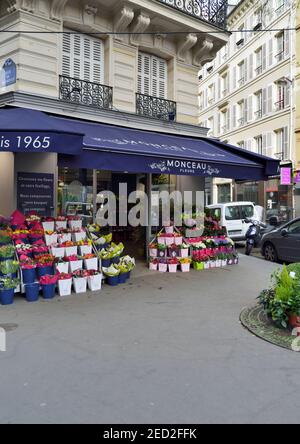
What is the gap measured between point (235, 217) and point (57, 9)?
986cm

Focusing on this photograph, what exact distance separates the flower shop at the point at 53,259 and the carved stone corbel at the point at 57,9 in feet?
14.5

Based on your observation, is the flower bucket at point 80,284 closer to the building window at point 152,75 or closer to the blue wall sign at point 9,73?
the blue wall sign at point 9,73

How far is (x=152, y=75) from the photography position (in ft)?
33.8

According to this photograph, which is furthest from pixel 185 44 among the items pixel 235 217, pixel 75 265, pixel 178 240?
pixel 235 217

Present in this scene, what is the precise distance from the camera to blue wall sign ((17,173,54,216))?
7664mm

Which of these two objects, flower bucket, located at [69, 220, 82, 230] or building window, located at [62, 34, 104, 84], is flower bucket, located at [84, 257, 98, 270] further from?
building window, located at [62, 34, 104, 84]

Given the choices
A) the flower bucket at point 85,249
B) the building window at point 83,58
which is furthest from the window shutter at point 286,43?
the flower bucket at point 85,249

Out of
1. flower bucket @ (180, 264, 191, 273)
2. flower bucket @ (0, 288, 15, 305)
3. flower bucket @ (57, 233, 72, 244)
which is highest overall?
flower bucket @ (57, 233, 72, 244)

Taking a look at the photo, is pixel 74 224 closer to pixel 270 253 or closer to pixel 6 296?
pixel 6 296

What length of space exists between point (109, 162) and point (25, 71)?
314cm

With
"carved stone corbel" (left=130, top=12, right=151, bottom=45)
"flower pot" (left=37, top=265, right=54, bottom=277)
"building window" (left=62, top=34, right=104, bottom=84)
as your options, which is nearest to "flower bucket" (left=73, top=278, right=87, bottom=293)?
"flower pot" (left=37, top=265, right=54, bottom=277)

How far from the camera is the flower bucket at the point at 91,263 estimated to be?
713cm

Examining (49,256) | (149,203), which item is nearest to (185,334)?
(49,256)

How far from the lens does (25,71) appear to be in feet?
25.6
